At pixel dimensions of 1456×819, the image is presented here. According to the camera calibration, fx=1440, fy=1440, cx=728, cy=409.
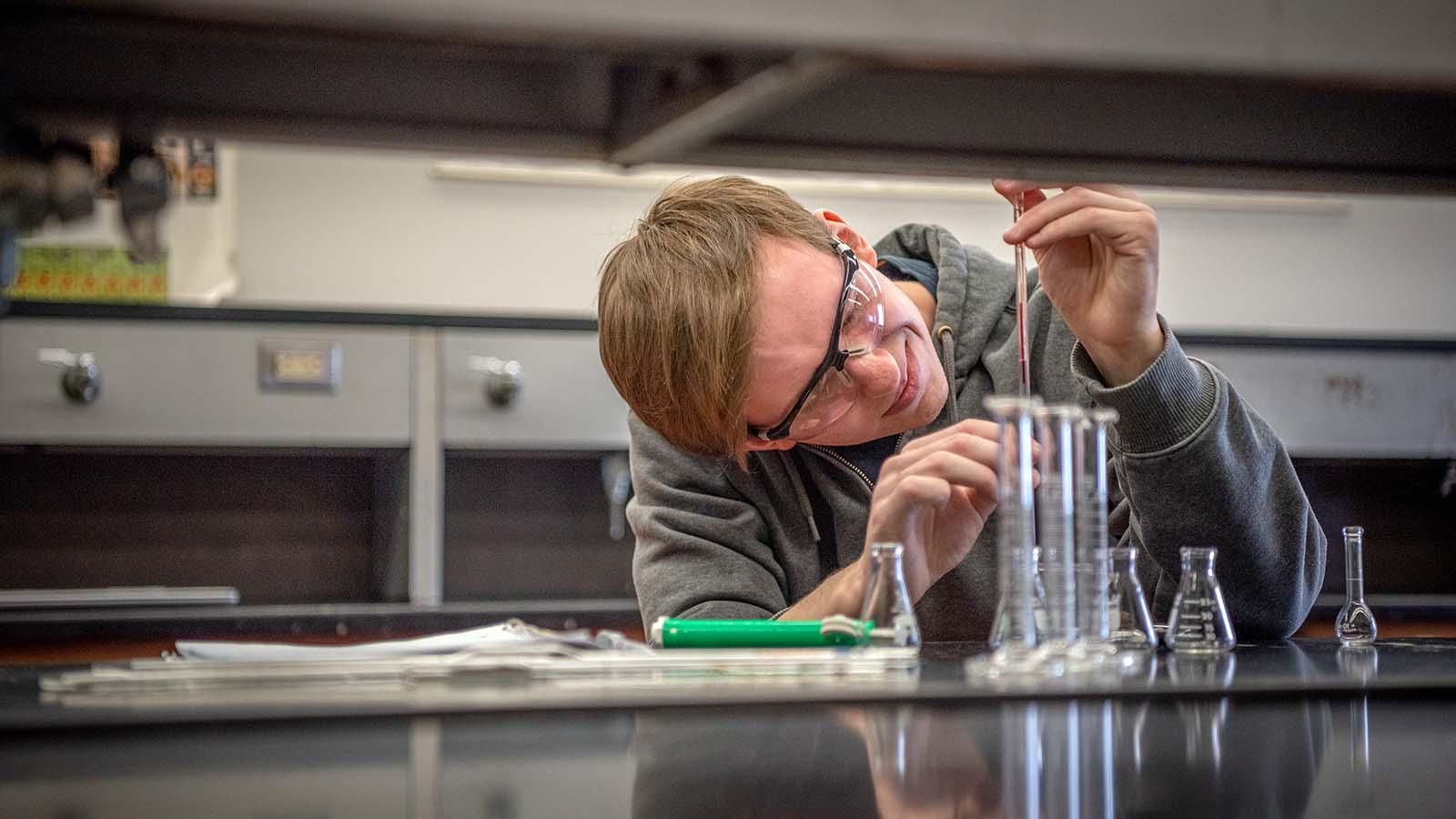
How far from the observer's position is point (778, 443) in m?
1.47

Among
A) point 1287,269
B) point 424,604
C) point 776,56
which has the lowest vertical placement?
point 424,604

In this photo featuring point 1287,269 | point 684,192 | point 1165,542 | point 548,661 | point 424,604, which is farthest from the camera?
point 1287,269

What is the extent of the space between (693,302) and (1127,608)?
1.56 feet

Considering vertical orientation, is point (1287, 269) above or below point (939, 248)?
above

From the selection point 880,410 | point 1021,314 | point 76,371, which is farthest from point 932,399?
point 76,371

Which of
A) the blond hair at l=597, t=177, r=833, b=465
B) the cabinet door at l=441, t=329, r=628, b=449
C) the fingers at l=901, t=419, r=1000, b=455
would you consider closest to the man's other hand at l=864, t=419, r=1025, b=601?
the fingers at l=901, t=419, r=1000, b=455

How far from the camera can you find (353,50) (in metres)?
0.65

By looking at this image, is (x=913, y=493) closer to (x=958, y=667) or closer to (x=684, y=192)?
(x=958, y=667)

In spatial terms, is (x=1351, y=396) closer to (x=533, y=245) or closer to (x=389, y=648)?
(x=533, y=245)

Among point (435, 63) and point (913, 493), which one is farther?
point (913, 493)

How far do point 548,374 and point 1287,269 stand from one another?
1797 mm

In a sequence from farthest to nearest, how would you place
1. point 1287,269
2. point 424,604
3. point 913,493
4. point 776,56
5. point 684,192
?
point 1287,269, point 424,604, point 684,192, point 913,493, point 776,56

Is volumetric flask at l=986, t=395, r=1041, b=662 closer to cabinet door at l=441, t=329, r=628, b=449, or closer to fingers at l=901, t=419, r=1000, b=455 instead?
fingers at l=901, t=419, r=1000, b=455

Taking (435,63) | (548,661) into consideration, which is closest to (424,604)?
(548,661)
